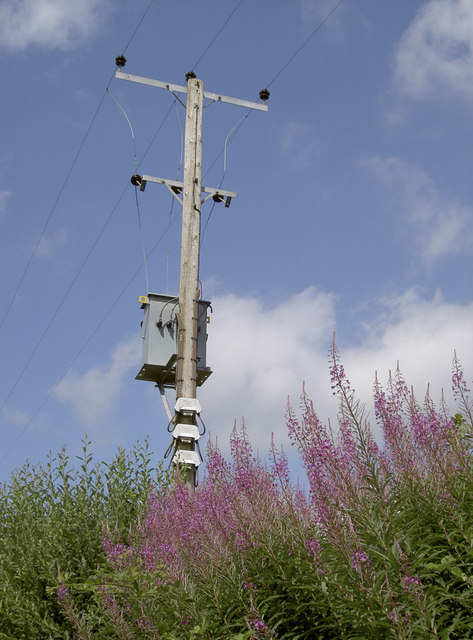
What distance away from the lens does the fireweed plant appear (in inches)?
162

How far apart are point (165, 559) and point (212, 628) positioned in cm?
107

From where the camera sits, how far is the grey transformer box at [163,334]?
11.9m

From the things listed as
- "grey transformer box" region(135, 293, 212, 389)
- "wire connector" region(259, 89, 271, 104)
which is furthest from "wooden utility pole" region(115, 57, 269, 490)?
"grey transformer box" region(135, 293, 212, 389)

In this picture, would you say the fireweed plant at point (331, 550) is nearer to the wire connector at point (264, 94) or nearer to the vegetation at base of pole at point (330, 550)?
the vegetation at base of pole at point (330, 550)

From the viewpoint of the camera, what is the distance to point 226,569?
5227mm

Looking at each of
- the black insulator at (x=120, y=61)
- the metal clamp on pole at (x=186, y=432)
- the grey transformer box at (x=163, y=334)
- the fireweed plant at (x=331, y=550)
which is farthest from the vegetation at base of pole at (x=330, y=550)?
the black insulator at (x=120, y=61)

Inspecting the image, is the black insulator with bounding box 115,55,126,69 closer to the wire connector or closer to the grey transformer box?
the wire connector

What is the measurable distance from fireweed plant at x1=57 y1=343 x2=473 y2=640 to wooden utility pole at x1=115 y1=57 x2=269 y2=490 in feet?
12.0

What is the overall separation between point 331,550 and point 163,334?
7.87 meters

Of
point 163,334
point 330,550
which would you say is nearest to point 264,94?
point 163,334

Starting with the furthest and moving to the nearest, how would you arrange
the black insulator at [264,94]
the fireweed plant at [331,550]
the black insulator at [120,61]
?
the black insulator at [264,94] < the black insulator at [120,61] < the fireweed plant at [331,550]

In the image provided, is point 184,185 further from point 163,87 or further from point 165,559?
point 165,559

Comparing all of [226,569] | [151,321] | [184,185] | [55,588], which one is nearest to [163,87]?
[184,185]

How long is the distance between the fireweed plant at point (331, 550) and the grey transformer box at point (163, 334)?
5.21 metres
